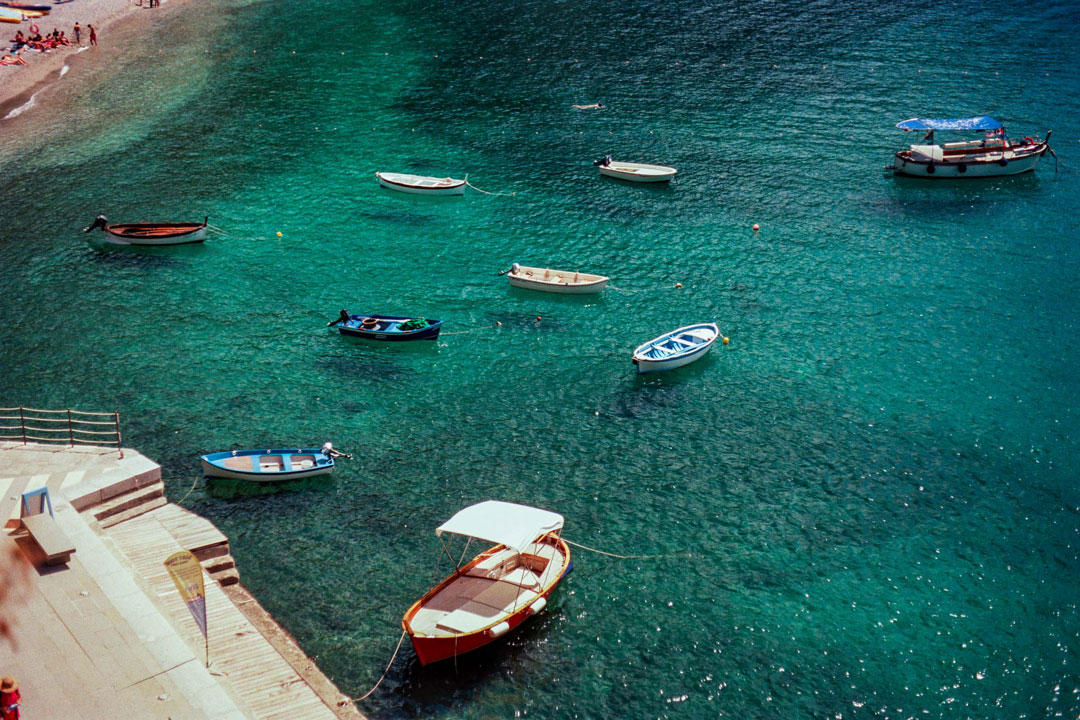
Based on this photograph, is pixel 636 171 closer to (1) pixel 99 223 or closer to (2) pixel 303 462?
(1) pixel 99 223

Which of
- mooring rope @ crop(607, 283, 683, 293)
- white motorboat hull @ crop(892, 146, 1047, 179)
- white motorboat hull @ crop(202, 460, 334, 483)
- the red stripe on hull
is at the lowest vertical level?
the red stripe on hull

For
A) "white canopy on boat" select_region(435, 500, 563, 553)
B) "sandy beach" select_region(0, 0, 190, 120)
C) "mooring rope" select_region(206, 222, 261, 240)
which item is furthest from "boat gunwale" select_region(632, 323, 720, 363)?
"sandy beach" select_region(0, 0, 190, 120)

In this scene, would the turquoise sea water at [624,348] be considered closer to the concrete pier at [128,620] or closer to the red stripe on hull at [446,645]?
the red stripe on hull at [446,645]

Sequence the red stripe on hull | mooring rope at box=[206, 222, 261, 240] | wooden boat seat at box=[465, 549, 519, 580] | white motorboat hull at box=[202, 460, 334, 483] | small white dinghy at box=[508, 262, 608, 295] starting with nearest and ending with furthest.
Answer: the red stripe on hull < wooden boat seat at box=[465, 549, 519, 580] < white motorboat hull at box=[202, 460, 334, 483] < small white dinghy at box=[508, 262, 608, 295] < mooring rope at box=[206, 222, 261, 240]

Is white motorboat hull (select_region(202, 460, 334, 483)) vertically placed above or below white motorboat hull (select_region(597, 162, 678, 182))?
below

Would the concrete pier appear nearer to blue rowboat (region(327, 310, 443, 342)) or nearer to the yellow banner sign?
the yellow banner sign

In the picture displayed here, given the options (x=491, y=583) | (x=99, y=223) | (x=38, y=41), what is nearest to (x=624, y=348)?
(x=491, y=583)

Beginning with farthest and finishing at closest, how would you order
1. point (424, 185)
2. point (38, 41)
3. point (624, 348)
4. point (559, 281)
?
point (38, 41) → point (424, 185) → point (559, 281) → point (624, 348)

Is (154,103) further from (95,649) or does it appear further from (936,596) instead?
(936,596)

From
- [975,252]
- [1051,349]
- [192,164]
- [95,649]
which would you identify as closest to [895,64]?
[975,252]
